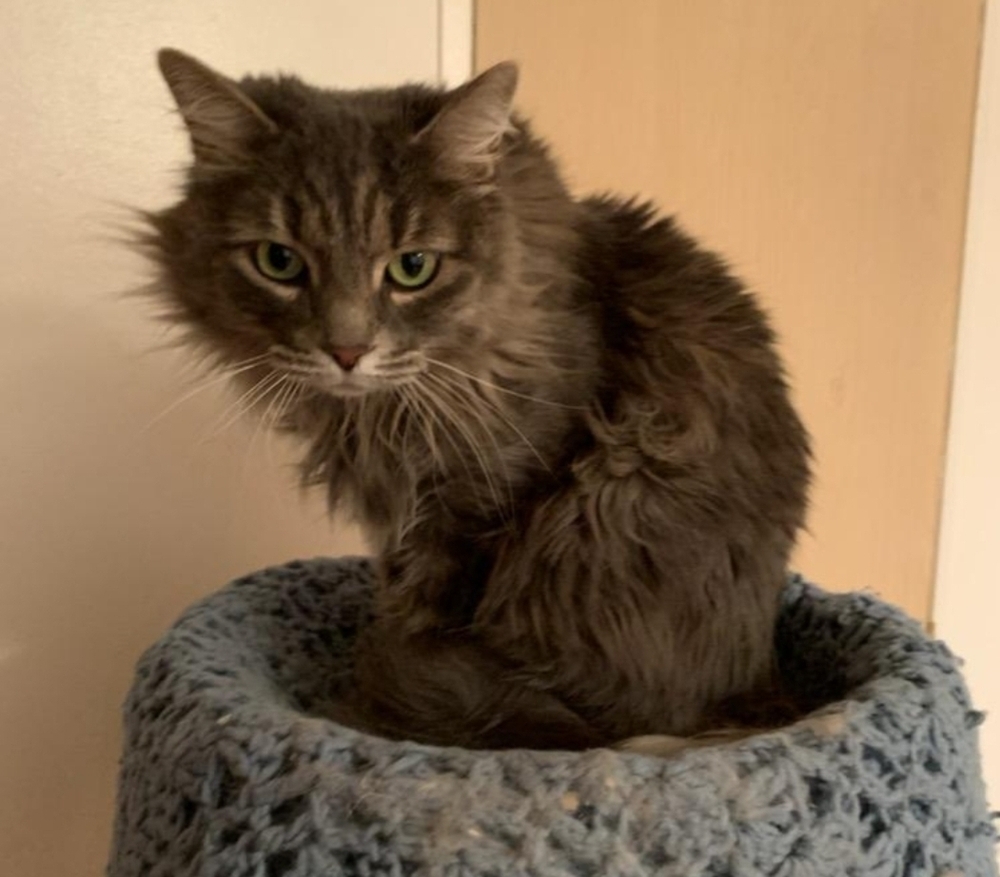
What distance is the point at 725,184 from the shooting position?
64.0 inches

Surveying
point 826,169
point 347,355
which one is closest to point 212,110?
point 347,355

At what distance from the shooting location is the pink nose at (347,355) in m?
0.90

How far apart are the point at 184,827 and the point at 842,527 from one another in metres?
1.34

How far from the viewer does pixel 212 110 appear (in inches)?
36.8

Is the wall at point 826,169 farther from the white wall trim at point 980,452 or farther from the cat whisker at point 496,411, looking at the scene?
the cat whisker at point 496,411

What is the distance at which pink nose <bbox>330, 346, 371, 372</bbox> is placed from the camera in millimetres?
901

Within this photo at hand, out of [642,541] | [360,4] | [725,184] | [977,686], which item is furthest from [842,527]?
[360,4]

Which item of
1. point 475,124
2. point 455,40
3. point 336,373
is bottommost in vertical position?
point 336,373

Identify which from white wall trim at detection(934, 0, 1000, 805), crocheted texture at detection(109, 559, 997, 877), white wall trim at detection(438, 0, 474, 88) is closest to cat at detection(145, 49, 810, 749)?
crocheted texture at detection(109, 559, 997, 877)

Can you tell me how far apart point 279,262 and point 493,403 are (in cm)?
23

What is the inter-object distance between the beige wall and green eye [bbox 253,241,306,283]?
0.33 m

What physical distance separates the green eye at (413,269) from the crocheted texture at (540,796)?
364 mm

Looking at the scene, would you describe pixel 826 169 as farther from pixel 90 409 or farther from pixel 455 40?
pixel 90 409

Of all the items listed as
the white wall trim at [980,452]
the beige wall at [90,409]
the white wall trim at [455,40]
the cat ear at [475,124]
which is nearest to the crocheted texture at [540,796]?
the beige wall at [90,409]
